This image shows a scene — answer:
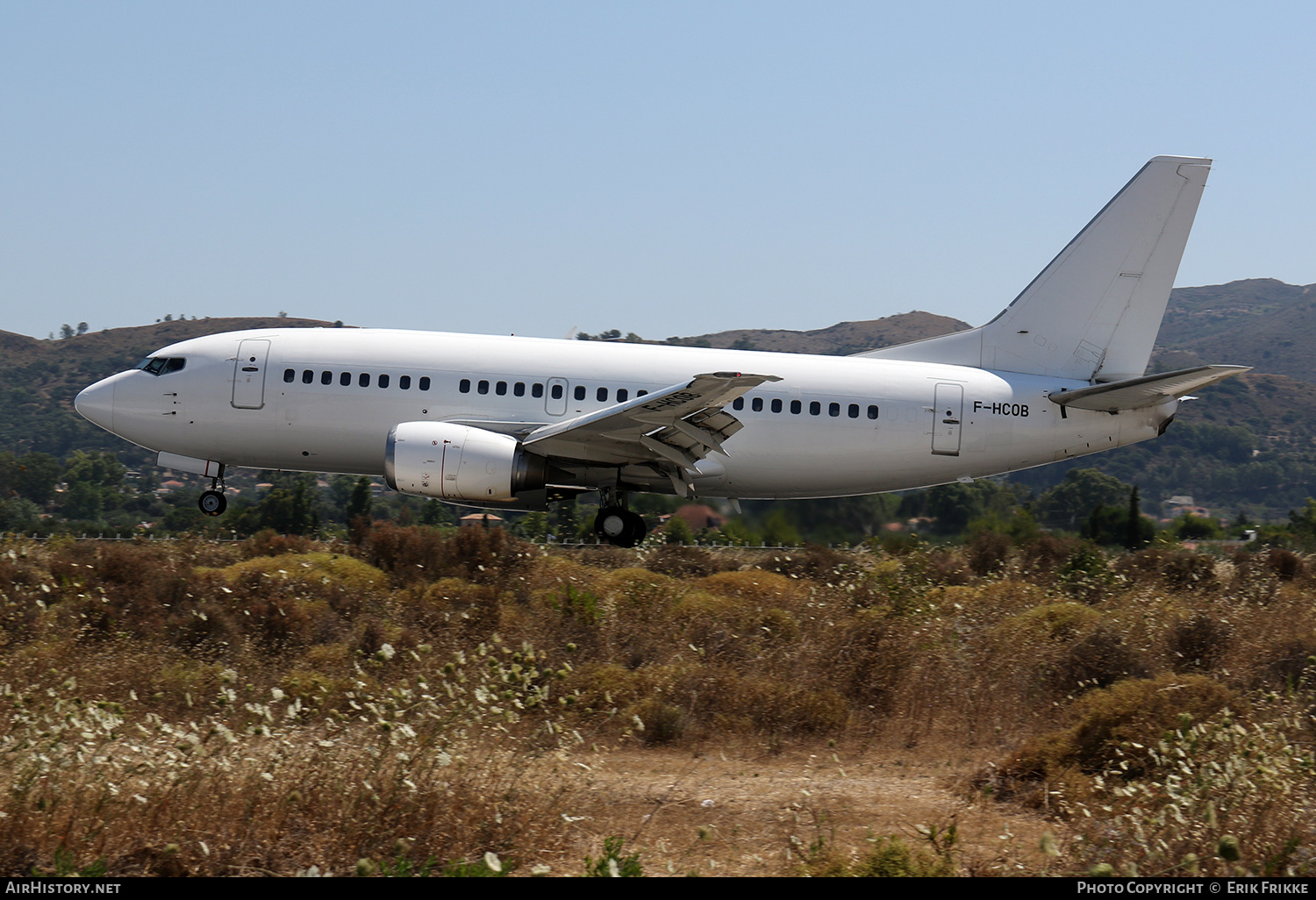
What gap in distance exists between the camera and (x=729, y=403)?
19.2m

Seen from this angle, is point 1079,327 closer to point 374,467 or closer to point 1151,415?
point 1151,415

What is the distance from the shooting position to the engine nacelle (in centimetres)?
1847

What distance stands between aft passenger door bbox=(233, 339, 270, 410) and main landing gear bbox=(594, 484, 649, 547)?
22.7 ft

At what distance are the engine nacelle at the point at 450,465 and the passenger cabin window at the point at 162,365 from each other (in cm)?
540

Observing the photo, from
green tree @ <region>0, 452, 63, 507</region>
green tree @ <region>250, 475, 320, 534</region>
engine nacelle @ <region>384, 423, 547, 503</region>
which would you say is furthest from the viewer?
green tree @ <region>0, 452, 63, 507</region>

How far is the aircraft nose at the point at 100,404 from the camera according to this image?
21188 mm

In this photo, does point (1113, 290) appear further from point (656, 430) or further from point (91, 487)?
point (91, 487)

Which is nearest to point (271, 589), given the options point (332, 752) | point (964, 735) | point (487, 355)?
point (487, 355)

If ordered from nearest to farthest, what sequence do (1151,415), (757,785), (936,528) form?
(757,785) < (1151,415) < (936,528)

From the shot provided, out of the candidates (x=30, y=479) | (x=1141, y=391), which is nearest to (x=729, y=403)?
(x=1141, y=391)

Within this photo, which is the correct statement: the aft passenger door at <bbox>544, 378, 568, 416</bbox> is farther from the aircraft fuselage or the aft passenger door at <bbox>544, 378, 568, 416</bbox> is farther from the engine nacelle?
the engine nacelle

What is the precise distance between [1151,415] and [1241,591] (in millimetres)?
3644

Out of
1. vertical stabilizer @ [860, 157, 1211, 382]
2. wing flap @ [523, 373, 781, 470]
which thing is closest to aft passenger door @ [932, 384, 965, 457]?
vertical stabilizer @ [860, 157, 1211, 382]

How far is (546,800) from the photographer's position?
25.9 feet
